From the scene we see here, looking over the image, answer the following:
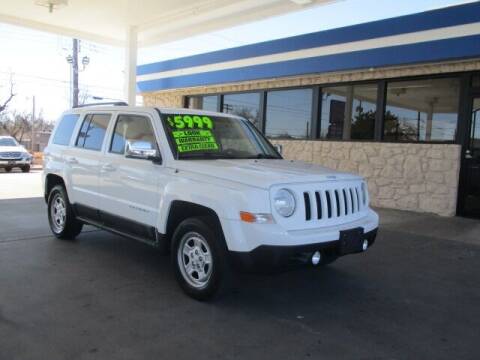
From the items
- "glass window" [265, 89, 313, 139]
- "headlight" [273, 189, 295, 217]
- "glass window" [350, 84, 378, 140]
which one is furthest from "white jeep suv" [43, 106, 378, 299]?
"glass window" [265, 89, 313, 139]

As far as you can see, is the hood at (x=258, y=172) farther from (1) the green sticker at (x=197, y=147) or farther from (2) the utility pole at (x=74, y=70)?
(2) the utility pole at (x=74, y=70)

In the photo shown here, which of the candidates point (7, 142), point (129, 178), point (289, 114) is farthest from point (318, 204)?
point (7, 142)

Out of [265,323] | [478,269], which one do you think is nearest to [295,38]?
[478,269]

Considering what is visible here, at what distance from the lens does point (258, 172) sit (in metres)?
4.26

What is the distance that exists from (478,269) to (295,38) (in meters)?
7.28

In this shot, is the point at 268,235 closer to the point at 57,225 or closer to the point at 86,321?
the point at 86,321

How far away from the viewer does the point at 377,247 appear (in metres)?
6.82

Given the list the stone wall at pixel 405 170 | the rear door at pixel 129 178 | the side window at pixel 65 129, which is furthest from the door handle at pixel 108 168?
the stone wall at pixel 405 170

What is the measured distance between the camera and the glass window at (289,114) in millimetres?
12062

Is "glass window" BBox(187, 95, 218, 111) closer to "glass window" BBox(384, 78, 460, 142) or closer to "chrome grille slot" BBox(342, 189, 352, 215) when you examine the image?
"glass window" BBox(384, 78, 460, 142)

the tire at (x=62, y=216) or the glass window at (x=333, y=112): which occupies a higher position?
the glass window at (x=333, y=112)

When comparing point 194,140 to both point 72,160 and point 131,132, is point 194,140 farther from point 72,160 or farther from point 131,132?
point 72,160

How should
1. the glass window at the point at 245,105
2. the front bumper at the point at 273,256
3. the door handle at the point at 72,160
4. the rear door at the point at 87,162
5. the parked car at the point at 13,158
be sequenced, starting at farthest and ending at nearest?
the parked car at the point at 13,158, the glass window at the point at 245,105, the door handle at the point at 72,160, the rear door at the point at 87,162, the front bumper at the point at 273,256

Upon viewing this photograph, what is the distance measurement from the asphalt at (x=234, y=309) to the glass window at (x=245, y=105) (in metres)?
7.45
